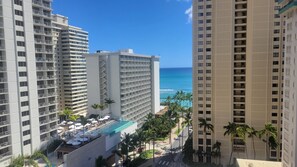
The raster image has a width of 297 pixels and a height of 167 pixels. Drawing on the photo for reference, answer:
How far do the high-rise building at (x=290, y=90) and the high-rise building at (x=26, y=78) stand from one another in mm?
40585

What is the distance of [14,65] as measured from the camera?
38.8 metres

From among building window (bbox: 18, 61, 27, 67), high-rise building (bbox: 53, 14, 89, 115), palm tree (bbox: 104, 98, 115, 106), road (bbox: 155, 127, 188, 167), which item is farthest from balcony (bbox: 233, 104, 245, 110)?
high-rise building (bbox: 53, 14, 89, 115)

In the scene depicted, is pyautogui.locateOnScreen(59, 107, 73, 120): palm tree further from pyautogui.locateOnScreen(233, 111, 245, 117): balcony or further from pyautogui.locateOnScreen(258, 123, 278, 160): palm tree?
pyautogui.locateOnScreen(258, 123, 278, 160): palm tree

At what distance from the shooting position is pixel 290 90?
28688 millimetres

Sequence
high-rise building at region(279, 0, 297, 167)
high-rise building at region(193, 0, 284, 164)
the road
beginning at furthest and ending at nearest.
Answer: the road → high-rise building at region(193, 0, 284, 164) → high-rise building at region(279, 0, 297, 167)

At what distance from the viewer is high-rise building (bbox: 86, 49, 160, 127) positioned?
2854 inches

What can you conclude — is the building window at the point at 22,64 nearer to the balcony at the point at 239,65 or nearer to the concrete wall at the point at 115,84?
the concrete wall at the point at 115,84

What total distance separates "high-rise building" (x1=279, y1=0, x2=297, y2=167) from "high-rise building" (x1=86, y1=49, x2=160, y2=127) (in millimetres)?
49605

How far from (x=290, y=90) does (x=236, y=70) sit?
2337cm

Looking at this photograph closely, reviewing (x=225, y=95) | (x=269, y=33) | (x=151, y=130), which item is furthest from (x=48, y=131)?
(x=269, y=33)

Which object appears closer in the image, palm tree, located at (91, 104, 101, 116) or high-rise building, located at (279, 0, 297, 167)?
high-rise building, located at (279, 0, 297, 167)

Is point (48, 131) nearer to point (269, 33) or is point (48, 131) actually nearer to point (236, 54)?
point (236, 54)

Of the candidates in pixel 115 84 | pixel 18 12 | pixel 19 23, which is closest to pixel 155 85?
pixel 115 84

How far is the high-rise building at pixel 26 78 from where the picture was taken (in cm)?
3753
